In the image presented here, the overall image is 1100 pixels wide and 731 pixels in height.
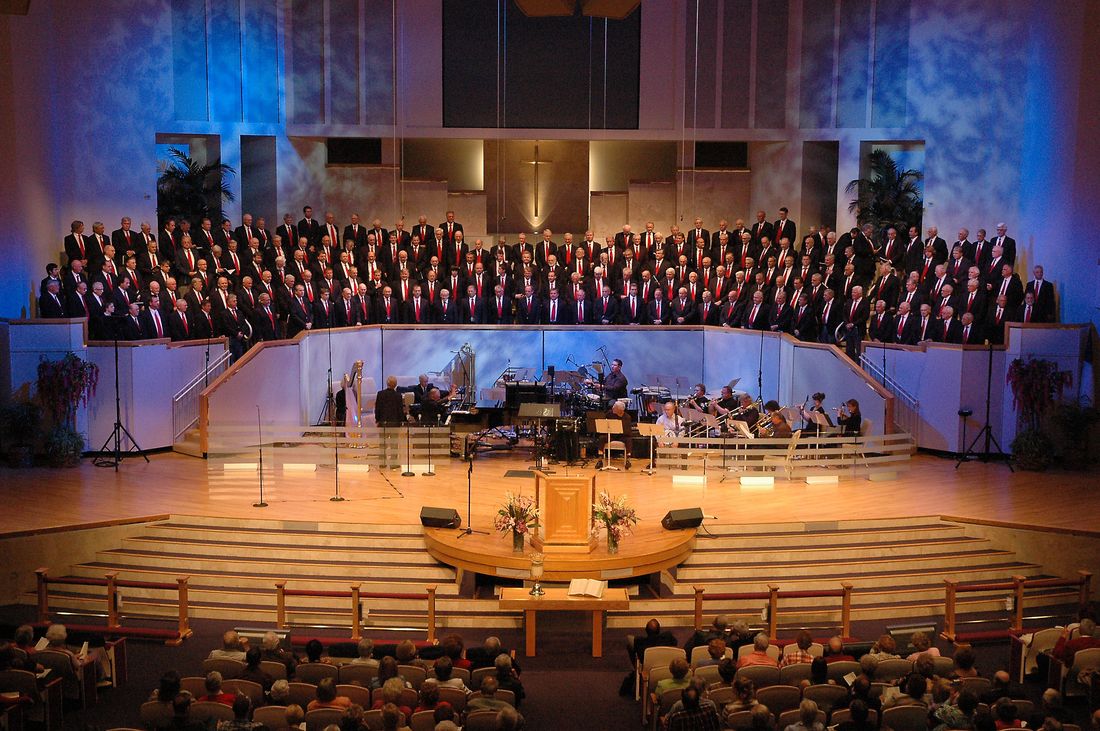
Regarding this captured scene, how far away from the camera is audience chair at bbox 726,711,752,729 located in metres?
6.62

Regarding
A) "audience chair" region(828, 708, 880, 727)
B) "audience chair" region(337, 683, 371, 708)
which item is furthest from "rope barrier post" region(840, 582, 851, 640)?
"audience chair" region(337, 683, 371, 708)

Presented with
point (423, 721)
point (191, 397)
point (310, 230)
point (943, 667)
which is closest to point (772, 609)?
point (943, 667)

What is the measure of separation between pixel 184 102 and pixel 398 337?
6660mm

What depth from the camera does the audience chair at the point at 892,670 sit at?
759 centimetres

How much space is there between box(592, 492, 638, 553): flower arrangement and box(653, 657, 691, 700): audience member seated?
2606mm

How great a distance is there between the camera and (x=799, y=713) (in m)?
6.79

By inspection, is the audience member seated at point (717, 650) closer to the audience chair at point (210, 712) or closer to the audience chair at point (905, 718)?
the audience chair at point (905, 718)

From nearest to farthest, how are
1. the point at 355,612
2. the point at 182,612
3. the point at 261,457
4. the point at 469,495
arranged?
the point at 355,612 → the point at 182,612 → the point at 469,495 → the point at 261,457

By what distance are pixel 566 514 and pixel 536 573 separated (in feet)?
2.19

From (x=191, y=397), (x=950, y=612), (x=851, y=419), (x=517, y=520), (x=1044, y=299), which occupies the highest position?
(x=1044, y=299)

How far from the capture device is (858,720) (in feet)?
21.8

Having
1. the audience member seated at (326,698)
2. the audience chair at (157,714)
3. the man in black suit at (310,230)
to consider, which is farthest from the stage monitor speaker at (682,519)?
the man in black suit at (310,230)

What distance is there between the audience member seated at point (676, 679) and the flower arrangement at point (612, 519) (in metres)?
2.61

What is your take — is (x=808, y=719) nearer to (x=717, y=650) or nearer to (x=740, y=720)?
(x=740, y=720)
